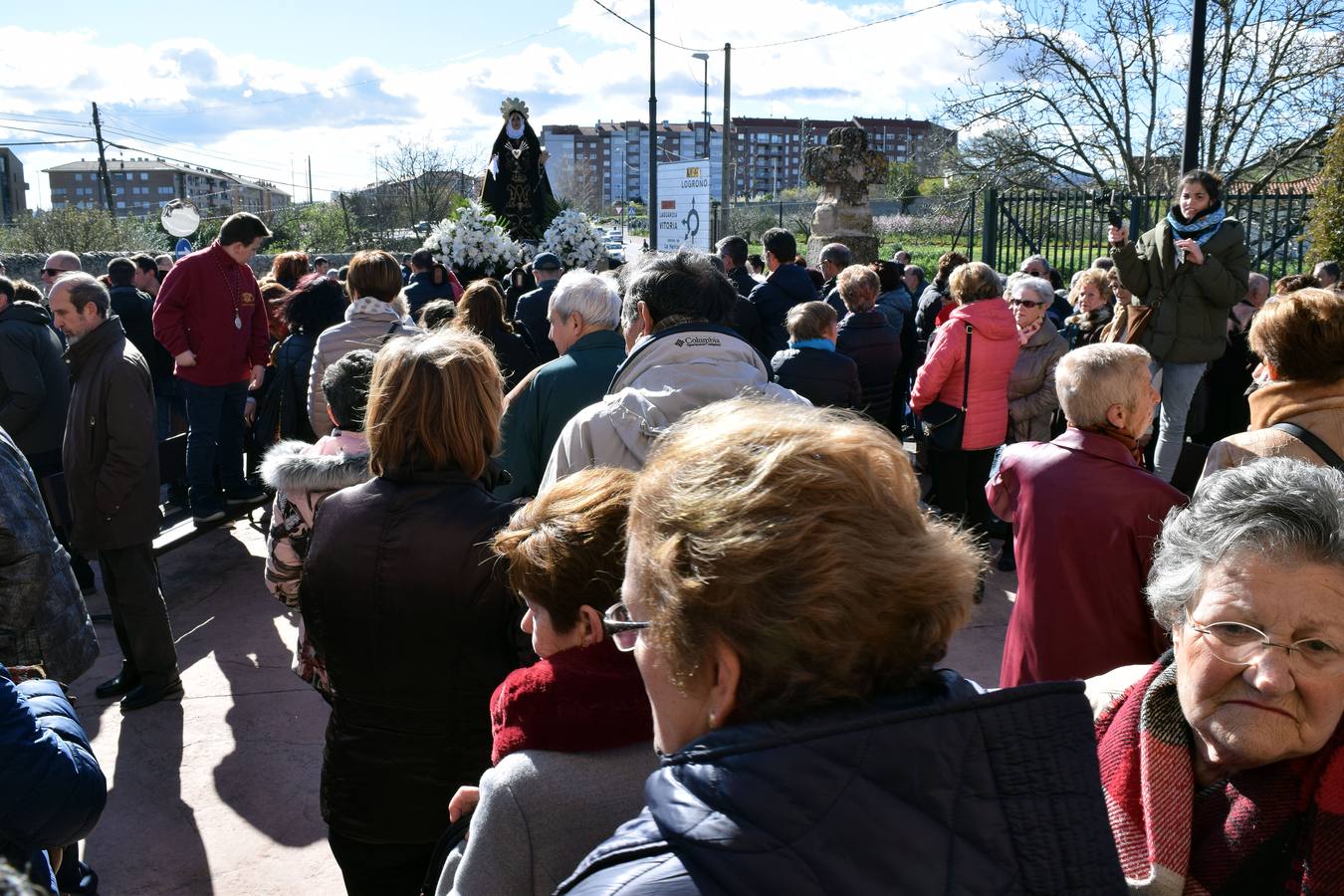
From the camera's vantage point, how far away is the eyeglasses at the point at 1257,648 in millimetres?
1531

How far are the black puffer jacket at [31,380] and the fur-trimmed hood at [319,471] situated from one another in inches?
132

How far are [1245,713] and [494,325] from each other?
4657mm

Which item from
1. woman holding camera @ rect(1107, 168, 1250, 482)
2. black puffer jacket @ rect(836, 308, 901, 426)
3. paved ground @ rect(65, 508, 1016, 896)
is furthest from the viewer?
black puffer jacket @ rect(836, 308, 901, 426)

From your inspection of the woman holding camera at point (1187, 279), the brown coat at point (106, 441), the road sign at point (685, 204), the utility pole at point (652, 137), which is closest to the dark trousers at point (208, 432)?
the brown coat at point (106, 441)

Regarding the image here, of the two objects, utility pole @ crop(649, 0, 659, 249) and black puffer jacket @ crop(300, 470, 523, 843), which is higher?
utility pole @ crop(649, 0, 659, 249)

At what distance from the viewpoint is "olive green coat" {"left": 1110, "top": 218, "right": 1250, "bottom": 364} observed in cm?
618

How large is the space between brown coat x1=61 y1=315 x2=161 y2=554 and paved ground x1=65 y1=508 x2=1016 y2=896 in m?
0.85

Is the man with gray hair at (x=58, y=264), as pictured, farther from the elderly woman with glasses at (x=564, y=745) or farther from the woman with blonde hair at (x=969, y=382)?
the elderly woman with glasses at (x=564, y=745)

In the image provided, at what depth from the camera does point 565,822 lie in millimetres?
1579

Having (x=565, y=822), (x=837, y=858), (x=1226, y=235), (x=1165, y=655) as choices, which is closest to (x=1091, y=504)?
(x=1165, y=655)

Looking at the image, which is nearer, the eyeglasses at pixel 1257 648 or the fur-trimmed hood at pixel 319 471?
the eyeglasses at pixel 1257 648

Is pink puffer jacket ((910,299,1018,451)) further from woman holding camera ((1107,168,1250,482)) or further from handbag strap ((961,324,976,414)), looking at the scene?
woman holding camera ((1107,168,1250,482))

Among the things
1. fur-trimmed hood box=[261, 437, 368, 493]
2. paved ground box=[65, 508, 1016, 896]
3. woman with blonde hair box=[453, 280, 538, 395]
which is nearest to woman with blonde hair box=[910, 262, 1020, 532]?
paved ground box=[65, 508, 1016, 896]

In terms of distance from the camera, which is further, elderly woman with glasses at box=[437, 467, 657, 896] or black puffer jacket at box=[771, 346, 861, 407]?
black puffer jacket at box=[771, 346, 861, 407]
